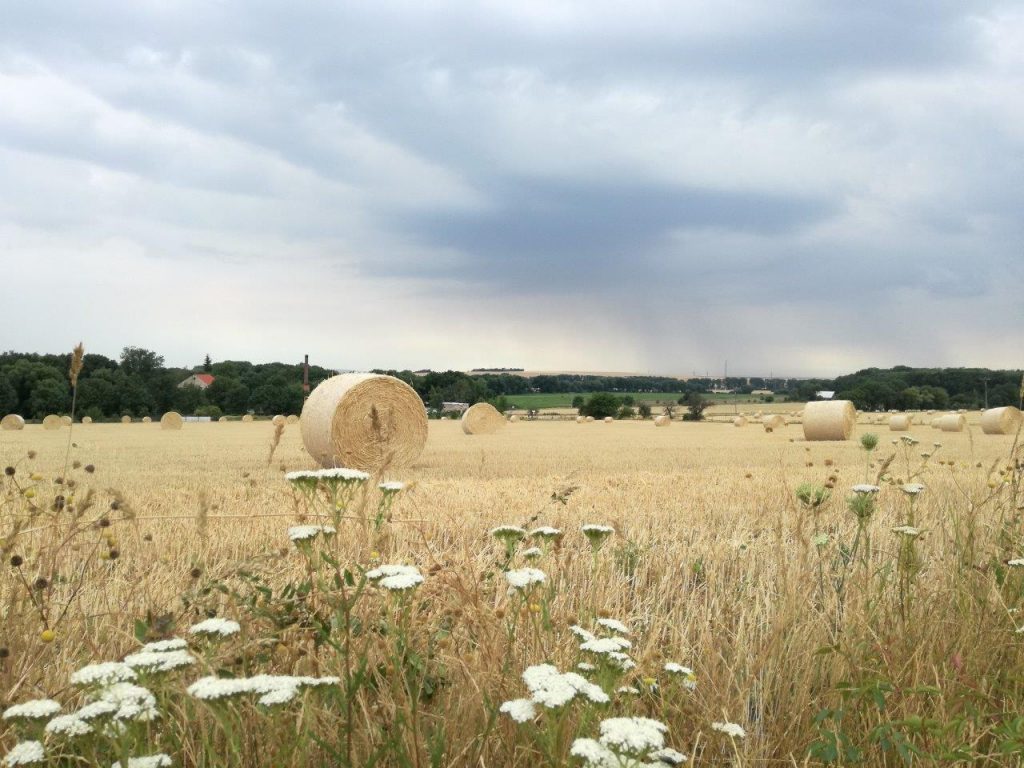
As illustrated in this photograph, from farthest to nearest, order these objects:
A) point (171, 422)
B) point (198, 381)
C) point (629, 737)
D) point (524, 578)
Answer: point (198, 381) < point (171, 422) < point (524, 578) < point (629, 737)

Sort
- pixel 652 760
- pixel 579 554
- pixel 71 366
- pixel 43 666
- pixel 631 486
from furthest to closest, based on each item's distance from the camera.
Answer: pixel 631 486 < pixel 579 554 < pixel 71 366 < pixel 43 666 < pixel 652 760

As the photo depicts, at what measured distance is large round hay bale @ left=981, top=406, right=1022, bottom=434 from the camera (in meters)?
36.3

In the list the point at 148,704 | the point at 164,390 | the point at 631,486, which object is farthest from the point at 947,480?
the point at 164,390

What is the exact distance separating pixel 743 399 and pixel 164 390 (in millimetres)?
54489

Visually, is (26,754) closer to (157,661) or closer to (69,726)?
(69,726)

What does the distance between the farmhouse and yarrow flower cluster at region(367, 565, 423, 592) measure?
86.2 metres

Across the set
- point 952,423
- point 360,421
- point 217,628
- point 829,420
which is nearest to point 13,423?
point 360,421

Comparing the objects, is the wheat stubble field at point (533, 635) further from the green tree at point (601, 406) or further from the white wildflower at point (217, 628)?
the green tree at point (601, 406)

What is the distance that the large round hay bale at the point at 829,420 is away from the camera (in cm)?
3141

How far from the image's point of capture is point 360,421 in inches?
745

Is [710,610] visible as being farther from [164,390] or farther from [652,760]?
[164,390]

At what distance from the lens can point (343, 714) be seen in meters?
3.20

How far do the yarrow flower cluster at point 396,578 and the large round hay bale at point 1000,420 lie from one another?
39.0m

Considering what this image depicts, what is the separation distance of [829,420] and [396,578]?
3109 cm
